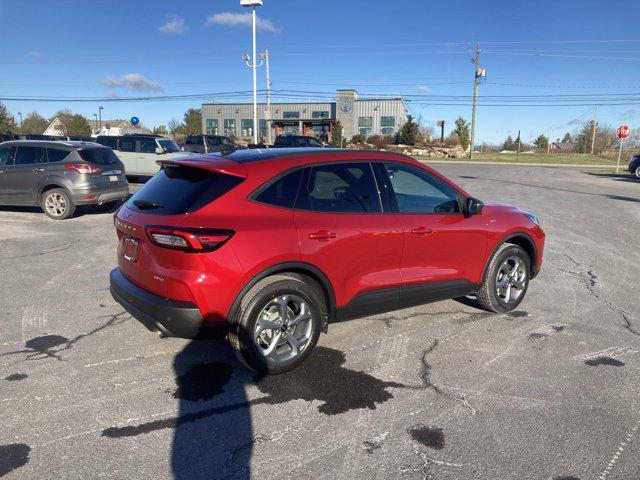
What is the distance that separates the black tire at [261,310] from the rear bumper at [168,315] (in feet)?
0.51

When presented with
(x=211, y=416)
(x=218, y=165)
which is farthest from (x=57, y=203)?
(x=211, y=416)

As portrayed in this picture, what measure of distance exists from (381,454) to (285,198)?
190cm

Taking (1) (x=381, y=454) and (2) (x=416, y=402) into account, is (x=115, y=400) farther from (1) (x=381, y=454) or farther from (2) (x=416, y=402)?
(2) (x=416, y=402)

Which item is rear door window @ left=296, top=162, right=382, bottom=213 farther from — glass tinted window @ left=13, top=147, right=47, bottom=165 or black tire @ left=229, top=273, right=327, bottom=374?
glass tinted window @ left=13, top=147, right=47, bottom=165

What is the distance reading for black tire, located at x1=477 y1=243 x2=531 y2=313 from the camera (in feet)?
16.3

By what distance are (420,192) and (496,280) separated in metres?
→ 1.32

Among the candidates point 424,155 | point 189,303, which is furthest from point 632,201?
point 424,155

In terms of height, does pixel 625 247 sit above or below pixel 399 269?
below

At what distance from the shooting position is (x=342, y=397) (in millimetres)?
3389

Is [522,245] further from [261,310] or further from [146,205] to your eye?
[146,205]

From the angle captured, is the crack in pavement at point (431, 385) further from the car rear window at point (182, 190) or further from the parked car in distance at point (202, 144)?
the parked car in distance at point (202, 144)

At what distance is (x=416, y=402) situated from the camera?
333 centimetres

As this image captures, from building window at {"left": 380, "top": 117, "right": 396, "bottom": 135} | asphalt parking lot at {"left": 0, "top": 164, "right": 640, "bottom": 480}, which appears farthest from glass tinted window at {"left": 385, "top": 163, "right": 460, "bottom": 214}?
building window at {"left": 380, "top": 117, "right": 396, "bottom": 135}

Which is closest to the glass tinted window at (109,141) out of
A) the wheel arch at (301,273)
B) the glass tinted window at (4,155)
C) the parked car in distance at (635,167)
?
the glass tinted window at (4,155)
